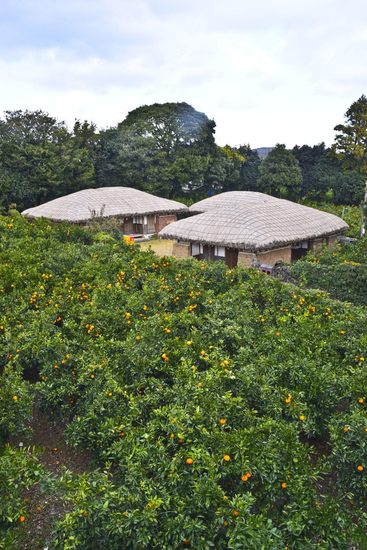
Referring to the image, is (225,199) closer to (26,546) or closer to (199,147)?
(199,147)

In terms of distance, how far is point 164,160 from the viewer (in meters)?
34.2

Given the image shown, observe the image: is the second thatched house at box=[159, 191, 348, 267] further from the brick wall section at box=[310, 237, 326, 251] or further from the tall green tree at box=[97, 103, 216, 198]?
the tall green tree at box=[97, 103, 216, 198]

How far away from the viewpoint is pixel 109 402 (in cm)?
573

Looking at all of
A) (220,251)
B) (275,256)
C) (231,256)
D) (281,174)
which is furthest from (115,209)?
(281,174)

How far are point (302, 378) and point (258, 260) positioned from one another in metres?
12.8

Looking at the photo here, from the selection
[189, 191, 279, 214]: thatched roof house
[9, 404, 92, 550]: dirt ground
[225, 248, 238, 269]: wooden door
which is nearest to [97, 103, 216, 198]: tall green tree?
[189, 191, 279, 214]: thatched roof house

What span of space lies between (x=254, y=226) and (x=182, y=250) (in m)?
3.88

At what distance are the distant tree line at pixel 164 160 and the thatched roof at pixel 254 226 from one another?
1313 cm

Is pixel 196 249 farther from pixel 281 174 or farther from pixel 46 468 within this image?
pixel 281 174

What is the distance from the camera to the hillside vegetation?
4.26 meters

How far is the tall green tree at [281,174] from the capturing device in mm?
37469

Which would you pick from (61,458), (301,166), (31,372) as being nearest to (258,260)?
(31,372)

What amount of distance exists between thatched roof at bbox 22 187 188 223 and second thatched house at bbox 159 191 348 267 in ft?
20.7

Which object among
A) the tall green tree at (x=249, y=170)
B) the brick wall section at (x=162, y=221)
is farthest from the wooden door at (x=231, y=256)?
the tall green tree at (x=249, y=170)
